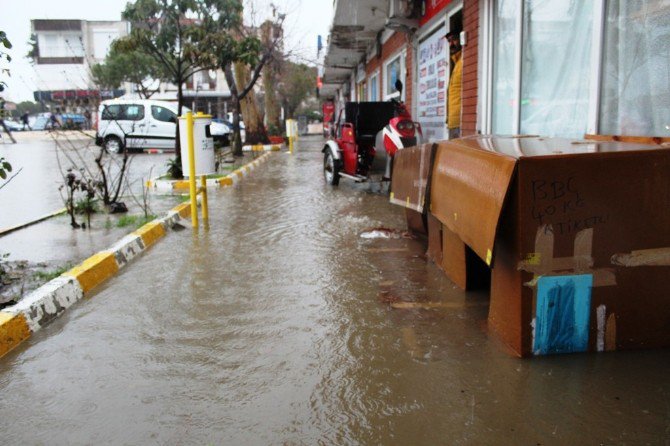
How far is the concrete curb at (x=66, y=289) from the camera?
3426mm

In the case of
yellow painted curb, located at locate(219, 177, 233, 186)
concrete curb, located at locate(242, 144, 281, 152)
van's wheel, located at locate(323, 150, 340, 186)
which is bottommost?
yellow painted curb, located at locate(219, 177, 233, 186)

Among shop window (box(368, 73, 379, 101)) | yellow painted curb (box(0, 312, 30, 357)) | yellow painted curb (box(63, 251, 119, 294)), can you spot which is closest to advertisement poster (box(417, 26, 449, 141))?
shop window (box(368, 73, 379, 101))

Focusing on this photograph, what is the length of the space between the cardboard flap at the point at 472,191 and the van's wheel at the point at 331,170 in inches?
253

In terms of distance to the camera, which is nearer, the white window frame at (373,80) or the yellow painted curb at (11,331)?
the yellow painted curb at (11,331)

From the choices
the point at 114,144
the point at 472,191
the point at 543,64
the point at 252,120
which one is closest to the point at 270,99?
the point at 252,120

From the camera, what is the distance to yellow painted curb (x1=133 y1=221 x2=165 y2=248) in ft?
19.3

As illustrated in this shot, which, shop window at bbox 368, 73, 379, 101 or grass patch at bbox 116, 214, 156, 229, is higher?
shop window at bbox 368, 73, 379, 101

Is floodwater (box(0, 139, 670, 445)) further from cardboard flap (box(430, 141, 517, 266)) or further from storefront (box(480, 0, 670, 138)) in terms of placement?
storefront (box(480, 0, 670, 138))

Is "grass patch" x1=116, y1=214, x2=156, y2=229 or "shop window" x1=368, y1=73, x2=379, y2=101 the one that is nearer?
"grass patch" x1=116, y1=214, x2=156, y2=229

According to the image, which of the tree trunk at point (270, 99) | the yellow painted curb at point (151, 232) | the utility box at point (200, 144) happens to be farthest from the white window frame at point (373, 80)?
the yellow painted curb at point (151, 232)

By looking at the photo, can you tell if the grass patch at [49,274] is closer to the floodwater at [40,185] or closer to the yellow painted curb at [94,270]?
the yellow painted curb at [94,270]

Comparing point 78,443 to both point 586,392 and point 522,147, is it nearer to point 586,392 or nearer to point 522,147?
point 586,392

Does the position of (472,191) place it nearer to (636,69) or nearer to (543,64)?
(636,69)

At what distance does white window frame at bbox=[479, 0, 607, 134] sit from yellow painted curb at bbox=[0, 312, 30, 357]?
4626mm
